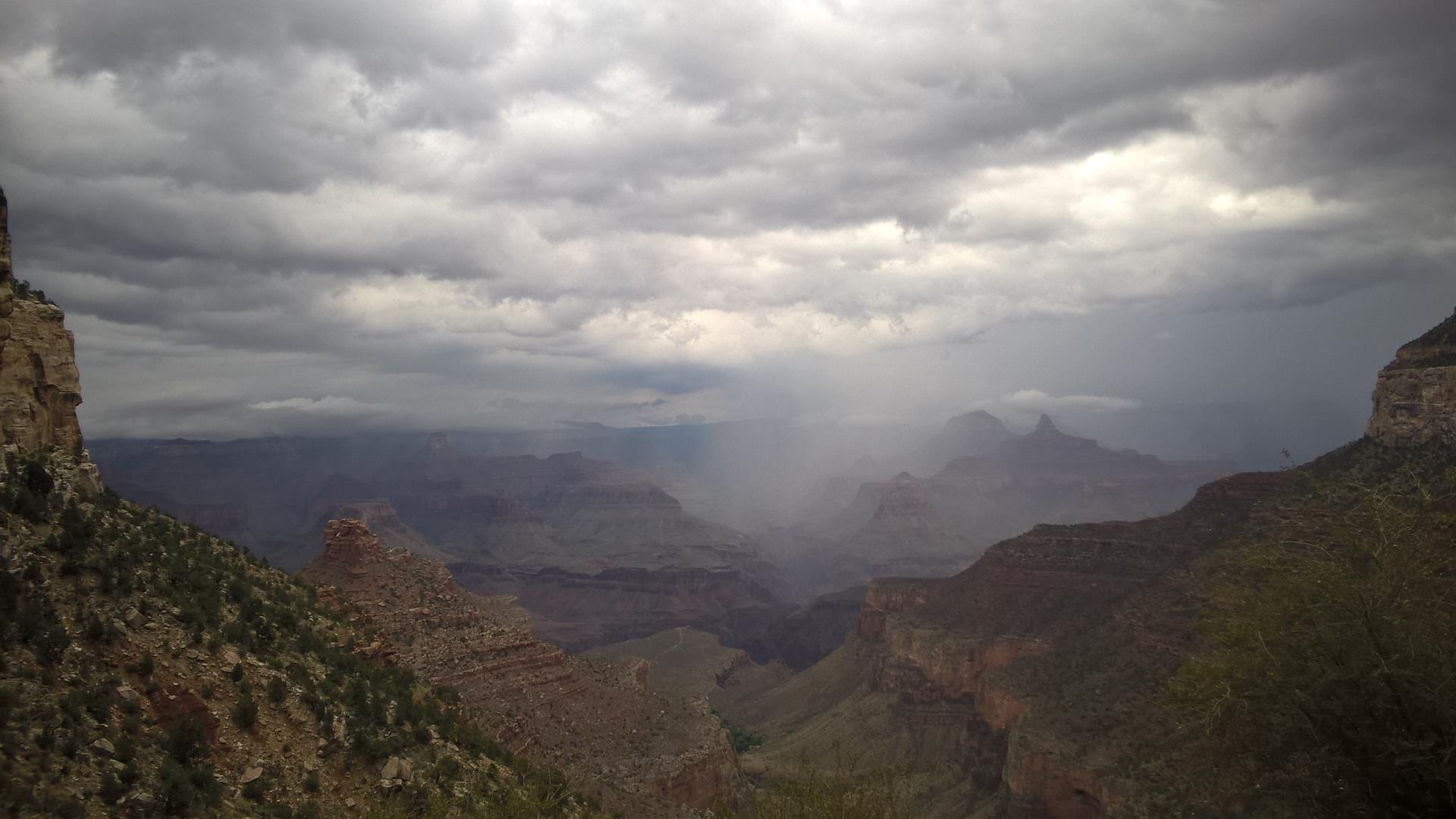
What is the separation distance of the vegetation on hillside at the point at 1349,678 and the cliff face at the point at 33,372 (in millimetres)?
32335

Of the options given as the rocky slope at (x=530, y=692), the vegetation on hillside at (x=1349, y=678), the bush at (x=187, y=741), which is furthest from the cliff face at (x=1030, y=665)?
the bush at (x=187, y=741)

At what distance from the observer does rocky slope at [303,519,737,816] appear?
1674 inches

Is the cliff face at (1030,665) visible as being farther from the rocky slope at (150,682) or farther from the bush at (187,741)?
the bush at (187,741)

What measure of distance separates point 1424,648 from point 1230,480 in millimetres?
66182

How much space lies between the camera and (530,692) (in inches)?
1841

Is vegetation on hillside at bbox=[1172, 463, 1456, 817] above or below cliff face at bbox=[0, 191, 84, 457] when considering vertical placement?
below

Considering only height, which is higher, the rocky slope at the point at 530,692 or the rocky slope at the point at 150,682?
the rocky slope at the point at 150,682

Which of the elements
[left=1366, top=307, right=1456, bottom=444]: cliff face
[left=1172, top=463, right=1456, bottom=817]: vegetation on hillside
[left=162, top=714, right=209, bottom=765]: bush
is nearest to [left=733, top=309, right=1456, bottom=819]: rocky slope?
[left=1366, top=307, right=1456, bottom=444]: cliff face

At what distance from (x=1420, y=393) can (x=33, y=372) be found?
80054mm

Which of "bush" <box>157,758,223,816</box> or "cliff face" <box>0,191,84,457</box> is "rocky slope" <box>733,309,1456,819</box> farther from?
"cliff face" <box>0,191,84,457</box>

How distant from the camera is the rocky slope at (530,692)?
42531 mm

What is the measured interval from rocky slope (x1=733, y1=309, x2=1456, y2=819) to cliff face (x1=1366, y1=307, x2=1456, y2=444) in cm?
12

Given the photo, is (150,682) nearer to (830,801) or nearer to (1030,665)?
(830,801)

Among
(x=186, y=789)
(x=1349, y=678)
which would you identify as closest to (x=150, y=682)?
(x=186, y=789)
